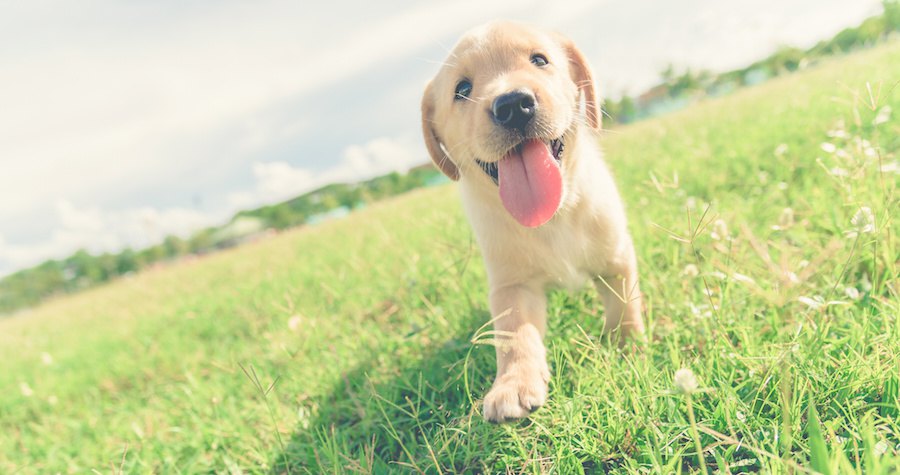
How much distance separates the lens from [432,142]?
7.89ft

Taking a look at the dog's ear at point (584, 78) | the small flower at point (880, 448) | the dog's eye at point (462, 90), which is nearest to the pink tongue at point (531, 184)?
the dog's eye at point (462, 90)

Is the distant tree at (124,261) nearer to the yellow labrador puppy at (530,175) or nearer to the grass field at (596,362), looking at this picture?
the grass field at (596,362)

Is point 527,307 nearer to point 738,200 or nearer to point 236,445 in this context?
A: point 236,445

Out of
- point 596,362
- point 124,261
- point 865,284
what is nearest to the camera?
point 596,362

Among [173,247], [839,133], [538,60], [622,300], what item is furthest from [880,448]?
[173,247]

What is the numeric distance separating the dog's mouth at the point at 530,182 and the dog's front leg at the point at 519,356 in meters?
0.31

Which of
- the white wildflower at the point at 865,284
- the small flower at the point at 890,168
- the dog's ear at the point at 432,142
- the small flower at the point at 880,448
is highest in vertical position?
the dog's ear at the point at 432,142

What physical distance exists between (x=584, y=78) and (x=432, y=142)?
80 centimetres

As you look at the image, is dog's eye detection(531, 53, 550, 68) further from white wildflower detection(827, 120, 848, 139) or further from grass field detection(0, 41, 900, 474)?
white wildflower detection(827, 120, 848, 139)

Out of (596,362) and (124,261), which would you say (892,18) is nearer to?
(596,362)

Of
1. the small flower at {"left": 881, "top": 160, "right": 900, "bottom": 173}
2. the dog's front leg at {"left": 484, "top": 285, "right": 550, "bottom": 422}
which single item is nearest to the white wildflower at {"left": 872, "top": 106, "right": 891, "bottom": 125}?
the small flower at {"left": 881, "top": 160, "right": 900, "bottom": 173}

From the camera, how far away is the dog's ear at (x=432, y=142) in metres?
2.37

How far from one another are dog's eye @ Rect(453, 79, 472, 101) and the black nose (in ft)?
1.16

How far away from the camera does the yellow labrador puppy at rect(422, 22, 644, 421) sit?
71.1 inches
